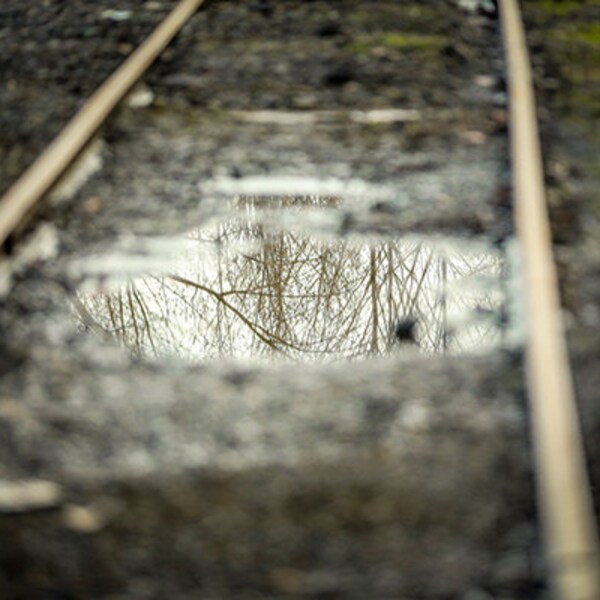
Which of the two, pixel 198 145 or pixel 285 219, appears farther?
pixel 198 145

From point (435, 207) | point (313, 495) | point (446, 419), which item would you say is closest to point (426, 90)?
point (435, 207)

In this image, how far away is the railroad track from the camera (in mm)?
1965

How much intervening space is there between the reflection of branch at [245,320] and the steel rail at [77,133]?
520 millimetres

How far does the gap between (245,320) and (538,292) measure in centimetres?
88

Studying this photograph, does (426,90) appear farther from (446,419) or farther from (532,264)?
(446,419)

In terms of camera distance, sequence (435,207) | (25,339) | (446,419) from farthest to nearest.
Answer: (435,207)
(25,339)
(446,419)

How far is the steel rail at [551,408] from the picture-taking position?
1.93 meters

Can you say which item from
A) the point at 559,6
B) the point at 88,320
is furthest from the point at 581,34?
the point at 88,320

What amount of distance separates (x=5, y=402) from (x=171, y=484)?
528 millimetres

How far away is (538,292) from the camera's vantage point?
2.78m

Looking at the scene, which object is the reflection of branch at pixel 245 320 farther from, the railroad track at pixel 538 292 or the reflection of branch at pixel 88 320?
the railroad track at pixel 538 292

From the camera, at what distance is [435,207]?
3559 mm

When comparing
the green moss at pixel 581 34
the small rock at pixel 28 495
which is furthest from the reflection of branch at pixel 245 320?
the green moss at pixel 581 34

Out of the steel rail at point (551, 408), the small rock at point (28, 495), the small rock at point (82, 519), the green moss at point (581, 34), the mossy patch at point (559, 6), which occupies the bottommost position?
the green moss at point (581, 34)
